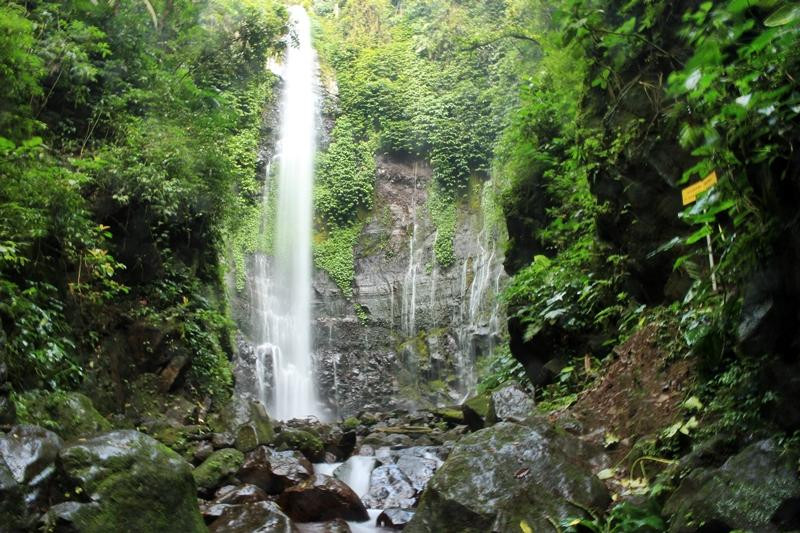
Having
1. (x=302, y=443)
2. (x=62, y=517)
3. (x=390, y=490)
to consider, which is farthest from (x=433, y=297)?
(x=62, y=517)

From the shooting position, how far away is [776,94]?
9.20ft

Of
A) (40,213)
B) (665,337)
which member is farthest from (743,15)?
(40,213)

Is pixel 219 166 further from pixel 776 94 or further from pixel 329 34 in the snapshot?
pixel 329 34

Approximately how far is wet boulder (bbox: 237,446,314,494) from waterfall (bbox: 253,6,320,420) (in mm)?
10866

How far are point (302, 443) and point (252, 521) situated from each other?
4.67 meters

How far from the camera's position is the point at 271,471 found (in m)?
7.20

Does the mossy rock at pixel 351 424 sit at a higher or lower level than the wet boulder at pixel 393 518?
lower

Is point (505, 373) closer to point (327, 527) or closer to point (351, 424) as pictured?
point (351, 424)

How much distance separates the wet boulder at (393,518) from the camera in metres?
5.96

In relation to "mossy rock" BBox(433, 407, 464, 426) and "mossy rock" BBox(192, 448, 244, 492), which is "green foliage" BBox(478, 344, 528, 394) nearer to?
"mossy rock" BBox(433, 407, 464, 426)

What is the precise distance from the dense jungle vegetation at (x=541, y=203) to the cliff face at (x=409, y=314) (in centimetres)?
574

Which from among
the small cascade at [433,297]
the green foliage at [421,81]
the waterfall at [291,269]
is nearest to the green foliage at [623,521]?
the waterfall at [291,269]

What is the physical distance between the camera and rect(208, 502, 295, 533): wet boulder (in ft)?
16.7

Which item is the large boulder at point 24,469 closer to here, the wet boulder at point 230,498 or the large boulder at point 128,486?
the large boulder at point 128,486
